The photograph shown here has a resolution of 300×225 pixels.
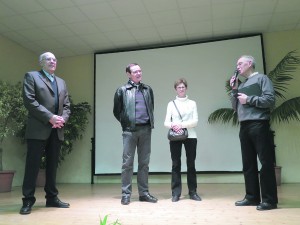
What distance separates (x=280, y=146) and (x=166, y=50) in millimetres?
2738

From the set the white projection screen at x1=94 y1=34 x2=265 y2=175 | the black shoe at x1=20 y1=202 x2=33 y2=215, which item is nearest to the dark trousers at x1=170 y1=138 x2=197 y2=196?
the black shoe at x1=20 y1=202 x2=33 y2=215

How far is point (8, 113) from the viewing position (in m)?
4.51

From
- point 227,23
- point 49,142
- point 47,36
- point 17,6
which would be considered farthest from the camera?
point 47,36

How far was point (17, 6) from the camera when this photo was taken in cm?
433

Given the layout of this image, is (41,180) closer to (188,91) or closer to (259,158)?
(188,91)

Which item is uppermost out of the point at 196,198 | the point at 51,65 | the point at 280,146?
the point at 51,65

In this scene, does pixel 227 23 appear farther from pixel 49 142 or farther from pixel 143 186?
pixel 49 142

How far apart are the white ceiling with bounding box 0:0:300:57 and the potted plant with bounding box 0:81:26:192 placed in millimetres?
1136

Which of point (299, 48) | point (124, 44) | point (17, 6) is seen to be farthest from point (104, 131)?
point (299, 48)

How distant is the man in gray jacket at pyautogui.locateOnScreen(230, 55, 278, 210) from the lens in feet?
7.84

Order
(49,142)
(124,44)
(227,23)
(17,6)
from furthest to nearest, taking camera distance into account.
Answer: (124,44) < (227,23) < (17,6) < (49,142)

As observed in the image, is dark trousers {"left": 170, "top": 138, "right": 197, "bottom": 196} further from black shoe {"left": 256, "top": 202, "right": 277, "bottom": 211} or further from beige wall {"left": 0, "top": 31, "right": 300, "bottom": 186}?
beige wall {"left": 0, "top": 31, "right": 300, "bottom": 186}

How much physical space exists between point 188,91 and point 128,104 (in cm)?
269

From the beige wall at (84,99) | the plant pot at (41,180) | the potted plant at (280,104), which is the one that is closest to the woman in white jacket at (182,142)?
the potted plant at (280,104)
